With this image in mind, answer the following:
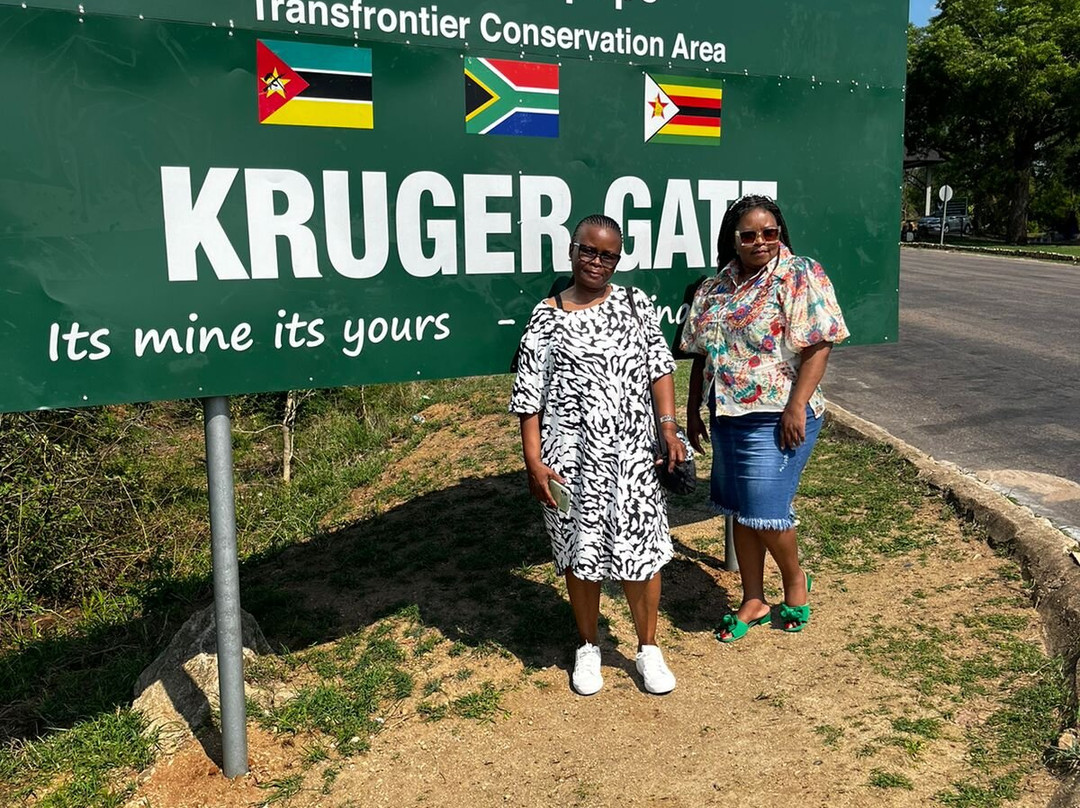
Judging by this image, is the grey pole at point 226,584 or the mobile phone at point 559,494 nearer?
the grey pole at point 226,584

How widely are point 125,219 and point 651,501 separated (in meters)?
2.00

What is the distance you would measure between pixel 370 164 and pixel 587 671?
2.04m

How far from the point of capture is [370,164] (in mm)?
3312

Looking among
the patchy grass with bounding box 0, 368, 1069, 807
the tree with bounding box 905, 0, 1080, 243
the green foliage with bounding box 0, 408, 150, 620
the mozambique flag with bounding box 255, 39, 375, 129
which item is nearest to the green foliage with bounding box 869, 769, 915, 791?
the patchy grass with bounding box 0, 368, 1069, 807

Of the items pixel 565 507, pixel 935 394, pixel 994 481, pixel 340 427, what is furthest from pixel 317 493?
pixel 935 394

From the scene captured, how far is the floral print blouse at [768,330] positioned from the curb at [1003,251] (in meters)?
21.7

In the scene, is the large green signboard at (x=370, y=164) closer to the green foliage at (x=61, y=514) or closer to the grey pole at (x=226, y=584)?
the grey pole at (x=226, y=584)

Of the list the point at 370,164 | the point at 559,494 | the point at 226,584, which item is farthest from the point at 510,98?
the point at 226,584

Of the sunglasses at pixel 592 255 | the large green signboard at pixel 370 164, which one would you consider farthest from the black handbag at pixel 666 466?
the large green signboard at pixel 370 164

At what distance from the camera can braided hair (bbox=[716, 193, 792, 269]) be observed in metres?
3.50

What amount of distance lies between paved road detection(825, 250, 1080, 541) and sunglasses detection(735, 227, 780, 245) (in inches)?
96.5

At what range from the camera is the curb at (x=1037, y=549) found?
139 inches

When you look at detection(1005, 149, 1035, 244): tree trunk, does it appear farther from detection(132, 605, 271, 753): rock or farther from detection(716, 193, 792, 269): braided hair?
detection(132, 605, 271, 753): rock

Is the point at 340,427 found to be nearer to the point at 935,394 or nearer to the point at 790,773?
the point at 935,394
